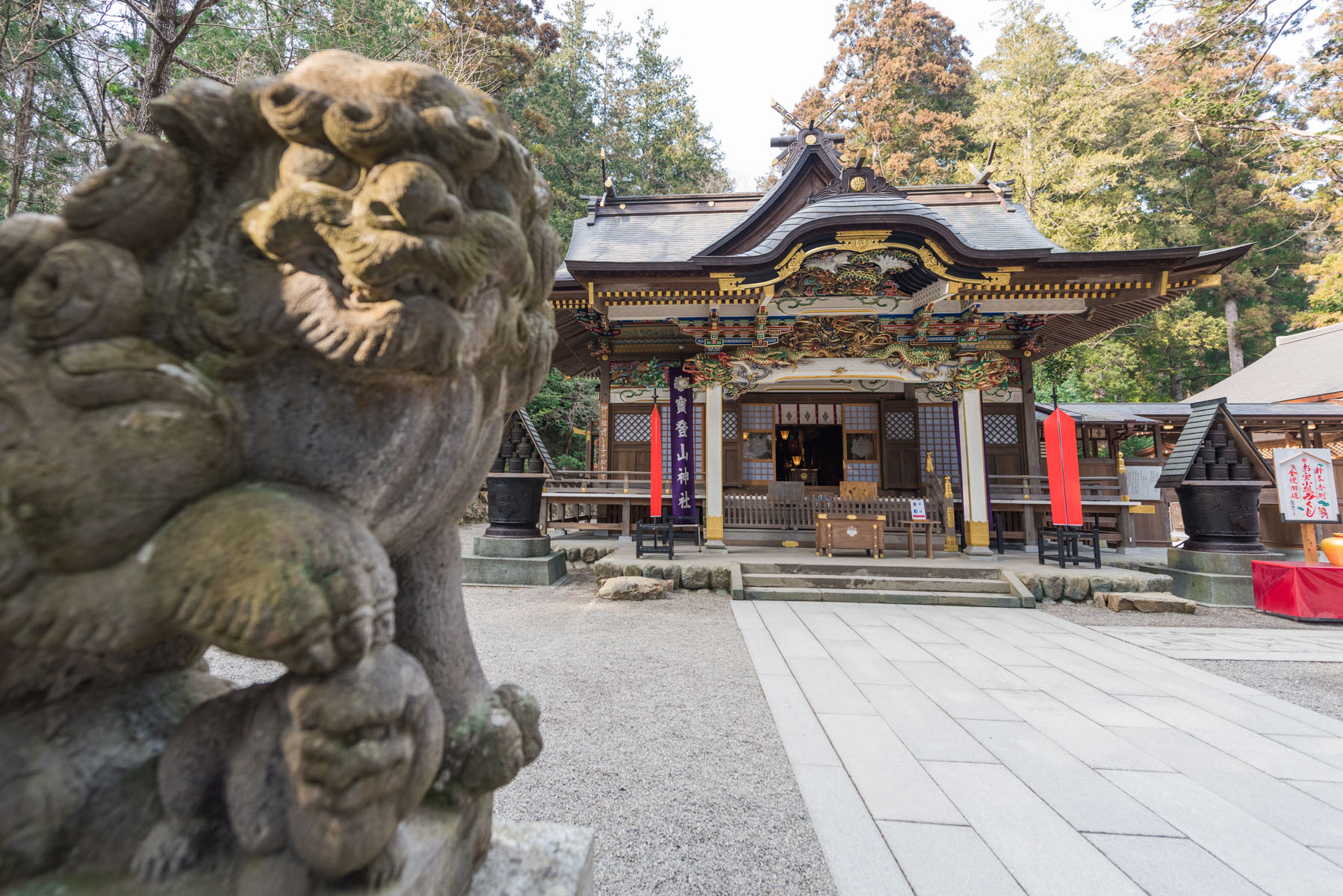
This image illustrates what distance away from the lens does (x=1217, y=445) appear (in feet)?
21.2

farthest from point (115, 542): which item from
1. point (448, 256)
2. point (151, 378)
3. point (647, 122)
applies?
point (647, 122)

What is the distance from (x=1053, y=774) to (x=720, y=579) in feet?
14.6

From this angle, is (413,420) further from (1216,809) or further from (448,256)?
(1216,809)

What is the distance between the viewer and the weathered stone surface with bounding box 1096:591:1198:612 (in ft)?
19.0

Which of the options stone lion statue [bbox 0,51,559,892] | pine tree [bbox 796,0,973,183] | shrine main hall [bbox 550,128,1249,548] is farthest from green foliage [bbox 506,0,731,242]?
stone lion statue [bbox 0,51,559,892]

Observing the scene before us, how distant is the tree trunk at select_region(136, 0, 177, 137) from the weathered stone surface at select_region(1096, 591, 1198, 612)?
9.72m

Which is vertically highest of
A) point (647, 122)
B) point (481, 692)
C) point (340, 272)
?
point (647, 122)

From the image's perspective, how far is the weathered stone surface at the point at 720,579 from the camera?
6.67m

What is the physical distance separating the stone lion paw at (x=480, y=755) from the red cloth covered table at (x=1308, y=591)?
25.9 ft

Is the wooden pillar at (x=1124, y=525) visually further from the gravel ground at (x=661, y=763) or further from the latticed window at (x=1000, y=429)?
the gravel ground at (x=661, y=763)

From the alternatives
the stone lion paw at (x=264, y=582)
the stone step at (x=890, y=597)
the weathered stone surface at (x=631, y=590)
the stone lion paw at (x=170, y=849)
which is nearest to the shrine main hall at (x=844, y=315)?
the stone step at (x=890, y=597)

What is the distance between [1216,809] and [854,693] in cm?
156

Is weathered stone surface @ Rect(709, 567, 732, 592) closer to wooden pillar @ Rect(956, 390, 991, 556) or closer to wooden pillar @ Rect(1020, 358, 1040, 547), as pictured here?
wooden pillar @ Rect(956, 390, 991, 556)

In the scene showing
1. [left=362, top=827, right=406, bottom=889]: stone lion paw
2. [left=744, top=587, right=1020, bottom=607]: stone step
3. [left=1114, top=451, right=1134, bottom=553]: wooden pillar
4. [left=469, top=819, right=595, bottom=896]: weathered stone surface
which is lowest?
[left=744, top=587, right=1020, bottom=607]: stone step
